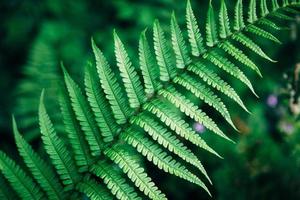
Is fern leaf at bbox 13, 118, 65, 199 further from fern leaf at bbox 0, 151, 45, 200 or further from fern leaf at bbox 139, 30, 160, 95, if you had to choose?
fern leaf at bbox 139, 30, 160, 95

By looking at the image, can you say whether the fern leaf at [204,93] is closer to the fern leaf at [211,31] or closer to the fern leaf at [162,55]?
the fern leaf at [162,55]

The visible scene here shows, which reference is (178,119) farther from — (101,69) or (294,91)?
(294,91)

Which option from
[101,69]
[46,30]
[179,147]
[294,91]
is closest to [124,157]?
[179,147]

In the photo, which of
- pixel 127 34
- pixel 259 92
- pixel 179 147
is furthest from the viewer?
pixel 259 92

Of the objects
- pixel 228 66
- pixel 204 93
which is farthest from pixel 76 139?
pixel 228 66

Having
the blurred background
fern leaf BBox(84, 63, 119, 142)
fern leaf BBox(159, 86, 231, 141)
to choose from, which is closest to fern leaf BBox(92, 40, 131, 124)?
fern leaf BBox(84, 63, 119, 142)

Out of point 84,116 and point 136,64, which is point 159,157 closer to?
point 84,116
